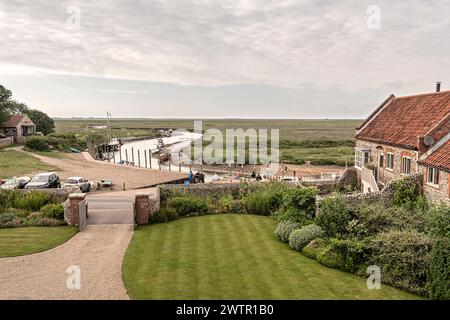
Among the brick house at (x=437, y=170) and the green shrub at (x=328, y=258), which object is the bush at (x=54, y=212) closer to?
the green shrub at (x=328, y=258)

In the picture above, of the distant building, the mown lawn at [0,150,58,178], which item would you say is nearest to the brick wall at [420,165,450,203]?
the mown lawn at [0,150,58,178]

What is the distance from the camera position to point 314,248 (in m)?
17.6

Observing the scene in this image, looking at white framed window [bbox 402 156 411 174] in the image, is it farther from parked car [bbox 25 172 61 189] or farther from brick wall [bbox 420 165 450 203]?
parked car [bbox 25 172 61 189]

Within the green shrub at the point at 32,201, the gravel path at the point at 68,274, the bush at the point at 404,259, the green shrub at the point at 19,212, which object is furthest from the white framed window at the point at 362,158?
the green shrub at the point at 19,212

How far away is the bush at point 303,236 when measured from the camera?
18.3 meters

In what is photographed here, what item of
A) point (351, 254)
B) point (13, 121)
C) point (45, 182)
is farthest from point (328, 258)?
point (13, 121)

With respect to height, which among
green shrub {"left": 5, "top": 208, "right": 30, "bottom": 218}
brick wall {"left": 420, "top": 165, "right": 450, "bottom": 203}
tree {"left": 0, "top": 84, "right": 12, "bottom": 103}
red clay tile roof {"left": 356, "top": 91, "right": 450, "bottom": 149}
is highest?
tree {"left": 0, "top": 84, "right": 12, "bottom": 103}

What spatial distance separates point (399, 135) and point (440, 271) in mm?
16368

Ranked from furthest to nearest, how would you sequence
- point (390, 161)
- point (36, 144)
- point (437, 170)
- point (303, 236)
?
point (36, 144)
point (390, 161)
point (437, 170)
point (303, 236)

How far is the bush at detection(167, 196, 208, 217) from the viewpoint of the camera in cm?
2506

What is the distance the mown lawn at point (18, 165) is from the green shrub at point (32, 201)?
20273mm

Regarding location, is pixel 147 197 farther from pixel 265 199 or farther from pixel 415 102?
pixel 415 102

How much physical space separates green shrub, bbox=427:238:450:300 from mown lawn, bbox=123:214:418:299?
3.06 ft

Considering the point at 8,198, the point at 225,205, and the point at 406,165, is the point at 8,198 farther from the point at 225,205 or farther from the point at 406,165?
the point at 406,165
